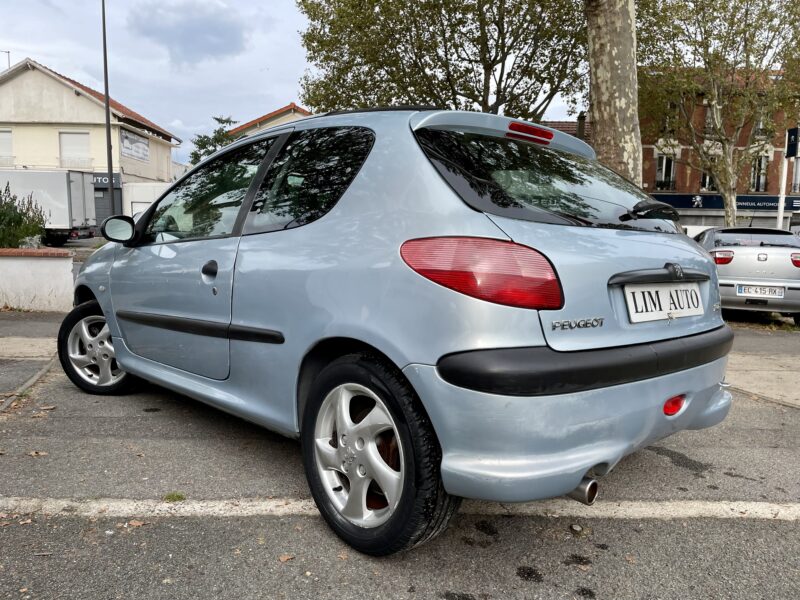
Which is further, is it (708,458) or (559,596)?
(708,458)

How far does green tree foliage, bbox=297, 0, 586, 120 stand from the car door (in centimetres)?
1824

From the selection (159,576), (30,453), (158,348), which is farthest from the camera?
(158,348)

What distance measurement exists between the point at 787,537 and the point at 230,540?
2.18 m

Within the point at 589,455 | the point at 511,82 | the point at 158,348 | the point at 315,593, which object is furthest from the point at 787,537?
the point at 511,82

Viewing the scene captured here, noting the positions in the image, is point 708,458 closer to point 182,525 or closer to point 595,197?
point 595,197

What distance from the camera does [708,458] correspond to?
337 centimetres

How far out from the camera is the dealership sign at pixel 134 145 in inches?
1505

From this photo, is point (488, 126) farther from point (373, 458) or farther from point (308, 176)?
point (373, 458)

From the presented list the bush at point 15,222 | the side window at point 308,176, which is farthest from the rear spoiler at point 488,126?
the bush at point 15,222

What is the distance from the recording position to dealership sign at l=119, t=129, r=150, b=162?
125 feet

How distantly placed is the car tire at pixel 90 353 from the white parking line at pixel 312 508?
59.4 inches

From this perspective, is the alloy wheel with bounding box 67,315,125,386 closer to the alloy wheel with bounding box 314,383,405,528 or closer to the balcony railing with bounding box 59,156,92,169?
the alloy wheel with bounding box 314,383,405,528

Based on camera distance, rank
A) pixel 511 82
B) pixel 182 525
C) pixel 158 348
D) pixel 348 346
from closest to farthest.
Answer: pixel 348 346 → pixel 182 525 → pixel 158 348 → pixel 511 82

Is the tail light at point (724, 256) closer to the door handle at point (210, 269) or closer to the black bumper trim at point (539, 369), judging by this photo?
the black bumper trim at point (539, 369)
